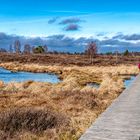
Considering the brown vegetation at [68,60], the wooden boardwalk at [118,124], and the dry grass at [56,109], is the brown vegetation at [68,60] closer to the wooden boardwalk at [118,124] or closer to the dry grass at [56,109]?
the dry grass at [56,109]

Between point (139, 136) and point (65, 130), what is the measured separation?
324cm

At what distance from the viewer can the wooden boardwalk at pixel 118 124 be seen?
9637 millimetres

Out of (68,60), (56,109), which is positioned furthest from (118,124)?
(68,60)

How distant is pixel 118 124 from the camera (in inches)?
439

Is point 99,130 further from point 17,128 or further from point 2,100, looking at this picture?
point 2,100

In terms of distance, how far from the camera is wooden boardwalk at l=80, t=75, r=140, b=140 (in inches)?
379

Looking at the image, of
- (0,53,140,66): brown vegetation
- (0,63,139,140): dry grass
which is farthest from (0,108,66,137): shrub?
(0,53,140,66): brown vegetation

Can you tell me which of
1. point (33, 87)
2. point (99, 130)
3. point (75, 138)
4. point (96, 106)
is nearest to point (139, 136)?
point (99, 130)

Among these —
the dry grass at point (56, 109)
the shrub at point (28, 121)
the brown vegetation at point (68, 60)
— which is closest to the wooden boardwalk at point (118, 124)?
the dry grass at point (56, 109)

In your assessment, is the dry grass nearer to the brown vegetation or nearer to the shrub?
the shrub

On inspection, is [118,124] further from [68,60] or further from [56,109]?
[68,60]

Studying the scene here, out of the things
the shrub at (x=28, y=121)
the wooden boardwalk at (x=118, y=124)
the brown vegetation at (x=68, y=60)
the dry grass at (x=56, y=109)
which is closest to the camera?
the wooden boardwalk at (x=118, y=124)

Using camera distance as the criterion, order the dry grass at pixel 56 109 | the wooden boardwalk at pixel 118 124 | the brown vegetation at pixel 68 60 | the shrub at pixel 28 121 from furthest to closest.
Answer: the brown vegetation at pixel 68 60, the shrub at pixel 28 121, the dry grass at pixel 56 109, the wooden boardwalk at pixel 118 124

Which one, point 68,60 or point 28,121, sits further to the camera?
point 68,60
